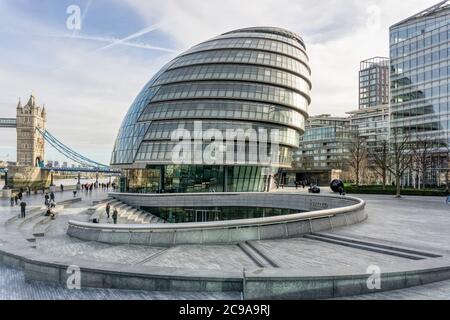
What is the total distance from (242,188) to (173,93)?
1915 centimetres

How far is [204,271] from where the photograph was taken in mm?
10328

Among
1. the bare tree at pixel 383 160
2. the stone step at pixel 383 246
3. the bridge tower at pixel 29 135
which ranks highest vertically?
the bridge tower at pixel 29 135

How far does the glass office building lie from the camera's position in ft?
236

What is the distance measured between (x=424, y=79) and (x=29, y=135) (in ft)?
516

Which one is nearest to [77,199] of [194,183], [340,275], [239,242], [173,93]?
[194,183]

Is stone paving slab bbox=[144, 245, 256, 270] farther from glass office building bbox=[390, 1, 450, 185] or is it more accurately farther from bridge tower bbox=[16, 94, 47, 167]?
bridge tower bbox=[16, 94, 47, 167]

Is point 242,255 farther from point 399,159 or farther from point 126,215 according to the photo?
point 399,159

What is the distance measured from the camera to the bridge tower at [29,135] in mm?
152000

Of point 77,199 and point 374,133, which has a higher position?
point 374,133

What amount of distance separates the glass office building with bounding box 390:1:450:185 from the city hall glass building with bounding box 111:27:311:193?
3241cm

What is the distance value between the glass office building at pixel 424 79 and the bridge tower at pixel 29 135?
13844cm

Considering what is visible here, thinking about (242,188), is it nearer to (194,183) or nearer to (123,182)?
(194,183)

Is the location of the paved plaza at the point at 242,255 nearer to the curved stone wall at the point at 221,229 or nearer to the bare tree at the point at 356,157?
the curved stone wall at the point at 221,229

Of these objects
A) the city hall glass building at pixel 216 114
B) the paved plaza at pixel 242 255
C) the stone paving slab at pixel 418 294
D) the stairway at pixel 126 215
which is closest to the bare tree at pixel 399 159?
the city hall glass building at pixel 216 114
